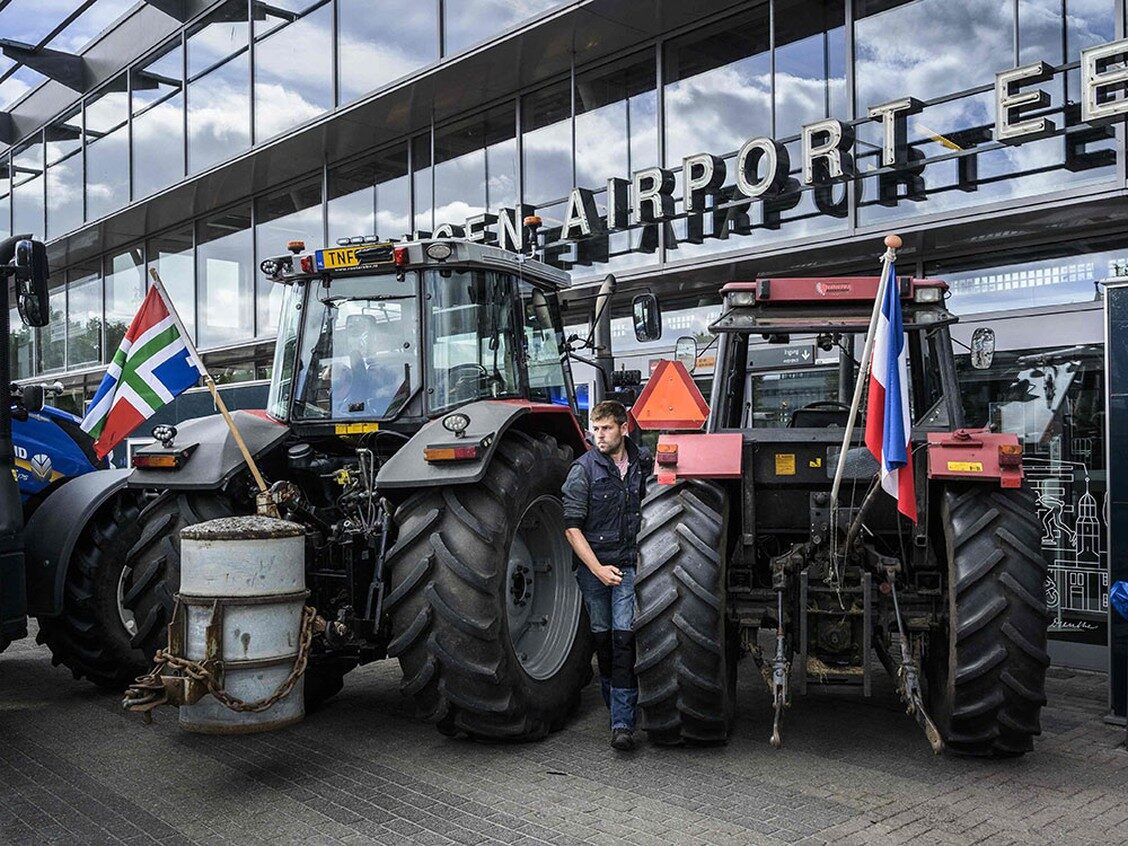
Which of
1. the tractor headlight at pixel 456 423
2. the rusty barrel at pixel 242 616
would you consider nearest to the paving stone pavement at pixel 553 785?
the rusty barrel at pixel 242 616

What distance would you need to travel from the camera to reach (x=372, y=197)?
15.9 meters

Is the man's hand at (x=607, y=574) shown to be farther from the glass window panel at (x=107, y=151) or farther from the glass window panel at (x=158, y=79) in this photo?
the glass window panel at (x=107, y=151)

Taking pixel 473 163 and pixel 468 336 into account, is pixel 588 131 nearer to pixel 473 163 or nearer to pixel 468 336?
pixel 473 163

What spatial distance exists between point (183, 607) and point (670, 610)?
228 centimetres

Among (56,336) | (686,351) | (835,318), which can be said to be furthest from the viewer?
(56,336)

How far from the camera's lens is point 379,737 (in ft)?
19.4

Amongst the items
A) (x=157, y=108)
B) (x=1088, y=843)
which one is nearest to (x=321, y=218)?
(x=157, y=108)

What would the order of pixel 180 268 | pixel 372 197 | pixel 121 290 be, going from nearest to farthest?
1. pixel 372 197
2. pixel 180 268
3. pixel 121 290

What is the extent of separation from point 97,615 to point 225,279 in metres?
12.6

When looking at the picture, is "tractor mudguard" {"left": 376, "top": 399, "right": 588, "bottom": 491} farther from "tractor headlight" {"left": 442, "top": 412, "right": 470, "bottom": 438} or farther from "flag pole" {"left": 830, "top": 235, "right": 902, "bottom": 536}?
"flag pole" {"left": 830, "top": 235, "right": 902, "bottom": 536}

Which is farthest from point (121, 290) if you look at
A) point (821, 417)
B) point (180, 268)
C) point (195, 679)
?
point (195, 679)

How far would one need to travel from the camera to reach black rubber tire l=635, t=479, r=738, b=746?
525 centimetres

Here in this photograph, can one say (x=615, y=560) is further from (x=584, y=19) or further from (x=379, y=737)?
(x=584, y=19)

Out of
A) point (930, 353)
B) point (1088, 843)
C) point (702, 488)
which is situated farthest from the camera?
point (930, 353)
